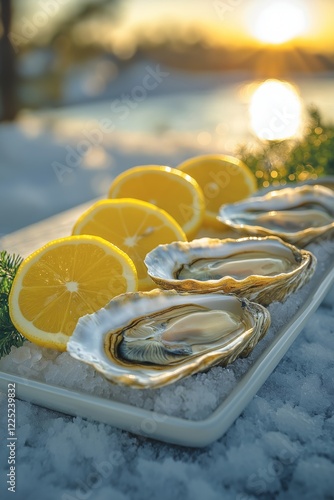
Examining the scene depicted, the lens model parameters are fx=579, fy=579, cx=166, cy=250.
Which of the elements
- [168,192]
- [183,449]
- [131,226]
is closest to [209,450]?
[183,449]

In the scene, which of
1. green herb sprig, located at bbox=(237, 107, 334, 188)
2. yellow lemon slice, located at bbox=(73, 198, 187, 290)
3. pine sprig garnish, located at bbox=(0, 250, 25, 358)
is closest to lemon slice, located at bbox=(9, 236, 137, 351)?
pine sprig garnish, located at bbox=(0, 250, 25, 358)

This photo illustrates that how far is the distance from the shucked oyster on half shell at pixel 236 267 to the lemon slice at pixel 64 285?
3.3 inches

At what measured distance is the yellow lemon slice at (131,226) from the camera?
4.97ft

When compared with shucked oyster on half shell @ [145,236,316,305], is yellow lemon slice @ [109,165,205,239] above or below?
below

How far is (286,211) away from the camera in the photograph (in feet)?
5.98

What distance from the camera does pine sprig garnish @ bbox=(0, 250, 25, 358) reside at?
1.13 metres

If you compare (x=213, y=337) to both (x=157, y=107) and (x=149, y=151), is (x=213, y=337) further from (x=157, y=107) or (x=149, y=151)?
(x=157, y=107)

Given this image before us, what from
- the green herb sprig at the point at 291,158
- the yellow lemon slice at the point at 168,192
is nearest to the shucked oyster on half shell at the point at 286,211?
the yellow lemon slice at the point at 168,192

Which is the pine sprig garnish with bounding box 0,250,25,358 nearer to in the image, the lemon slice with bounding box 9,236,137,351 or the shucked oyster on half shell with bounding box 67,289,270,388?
the lemon slice with bounding box 9,236,137,351

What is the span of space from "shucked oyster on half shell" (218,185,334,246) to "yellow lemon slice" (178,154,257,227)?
0.48 ft

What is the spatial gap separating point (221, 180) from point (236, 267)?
743mm

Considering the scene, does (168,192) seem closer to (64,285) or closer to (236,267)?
(236,267)

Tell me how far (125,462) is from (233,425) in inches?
7.6

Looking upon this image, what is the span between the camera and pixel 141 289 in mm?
1377
